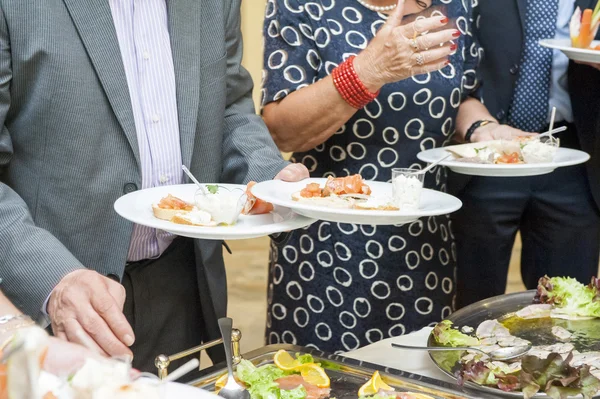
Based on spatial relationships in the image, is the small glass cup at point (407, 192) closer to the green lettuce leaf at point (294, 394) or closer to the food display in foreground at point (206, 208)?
the food display in foreground at point (206, 208)

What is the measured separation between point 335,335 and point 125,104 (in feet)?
3.60

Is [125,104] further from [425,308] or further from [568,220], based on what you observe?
[568,220]

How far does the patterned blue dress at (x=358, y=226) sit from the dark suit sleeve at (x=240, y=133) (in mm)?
274

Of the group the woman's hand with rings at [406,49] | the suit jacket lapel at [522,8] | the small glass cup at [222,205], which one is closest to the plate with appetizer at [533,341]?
the small glass cup at [222,205]

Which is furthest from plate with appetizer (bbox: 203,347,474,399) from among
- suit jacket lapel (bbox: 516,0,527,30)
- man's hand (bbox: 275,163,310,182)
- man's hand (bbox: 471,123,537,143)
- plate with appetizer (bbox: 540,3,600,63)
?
suit jacket lapel (bbox: 516,0,527,30)

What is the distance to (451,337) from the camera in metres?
1.91

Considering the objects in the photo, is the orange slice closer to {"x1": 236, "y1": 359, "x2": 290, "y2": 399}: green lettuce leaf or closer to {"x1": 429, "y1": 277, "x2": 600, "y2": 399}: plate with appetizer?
{"x1": 236, "y1": 359, "x2": 290, "y2": 399}: green lettuce leaf

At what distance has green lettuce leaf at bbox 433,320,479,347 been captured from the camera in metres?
1.90

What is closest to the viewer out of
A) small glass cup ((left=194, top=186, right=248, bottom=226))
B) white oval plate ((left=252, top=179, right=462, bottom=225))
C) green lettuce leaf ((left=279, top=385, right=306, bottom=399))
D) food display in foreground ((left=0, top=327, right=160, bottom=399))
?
food display in foreground ((left=0, top=327, right=160, bottom=399))

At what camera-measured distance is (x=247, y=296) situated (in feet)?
19.1

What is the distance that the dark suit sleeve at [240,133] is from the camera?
2.12 m

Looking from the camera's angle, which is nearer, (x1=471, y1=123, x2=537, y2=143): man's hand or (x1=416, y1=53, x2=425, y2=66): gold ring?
(x1=416, y1=53, x2=425, y2=66): gold ring

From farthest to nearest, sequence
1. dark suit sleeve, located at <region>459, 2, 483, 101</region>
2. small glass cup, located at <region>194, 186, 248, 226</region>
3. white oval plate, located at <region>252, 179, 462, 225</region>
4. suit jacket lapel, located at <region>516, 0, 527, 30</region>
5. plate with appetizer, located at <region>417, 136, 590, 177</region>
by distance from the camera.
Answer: suit jacket lapel, located at <region>516, 0, 527, 30</region>
dark suit sleeve, located at <region>459, 2, 483, 101</region>
plate with appetizer, located at <region>417, 136, 590, 177</region>
small glass cup, located at <region>194, 186, 248, 226</region>
white oval plate, located at <region>252, 179, 462, 225</region>

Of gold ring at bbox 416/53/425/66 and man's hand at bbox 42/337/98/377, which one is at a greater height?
gold ring at bbox 416/53/425/66
